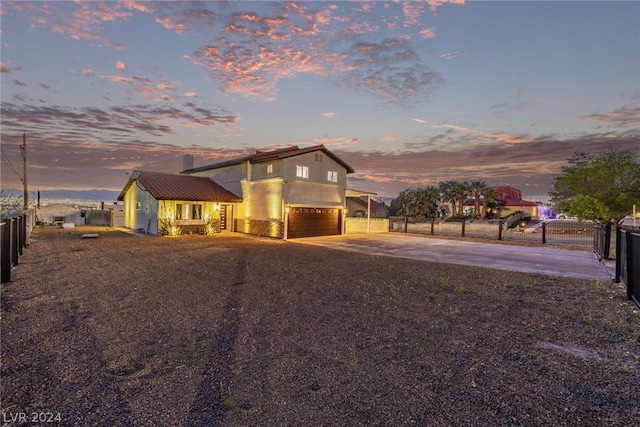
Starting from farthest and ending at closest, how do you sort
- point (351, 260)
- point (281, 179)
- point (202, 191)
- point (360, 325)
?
point (202, 191), point (281, 179), point (351, 260), point (360, 325)

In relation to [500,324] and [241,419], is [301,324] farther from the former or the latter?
[500,324]

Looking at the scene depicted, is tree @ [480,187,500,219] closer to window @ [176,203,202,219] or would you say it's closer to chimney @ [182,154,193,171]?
chimney @ [182,154,193,171]

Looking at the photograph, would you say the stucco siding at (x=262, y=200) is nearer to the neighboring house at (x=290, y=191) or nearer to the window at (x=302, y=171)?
the neighboring house at (x=290, y=191)

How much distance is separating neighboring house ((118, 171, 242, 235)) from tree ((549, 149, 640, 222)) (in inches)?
953

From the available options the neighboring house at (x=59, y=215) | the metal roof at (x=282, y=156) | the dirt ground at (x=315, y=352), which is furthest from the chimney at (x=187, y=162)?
the dirt ground at (x=315, y=352)

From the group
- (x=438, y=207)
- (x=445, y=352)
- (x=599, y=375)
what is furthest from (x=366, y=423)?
(x=438, y=207)

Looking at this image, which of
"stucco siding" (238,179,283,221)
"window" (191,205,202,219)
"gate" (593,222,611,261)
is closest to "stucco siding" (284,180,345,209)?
"stucco siding" (238,179,283,221)

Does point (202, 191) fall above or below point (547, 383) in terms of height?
above

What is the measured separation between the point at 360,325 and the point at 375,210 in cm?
4601

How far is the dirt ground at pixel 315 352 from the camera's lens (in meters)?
3.14

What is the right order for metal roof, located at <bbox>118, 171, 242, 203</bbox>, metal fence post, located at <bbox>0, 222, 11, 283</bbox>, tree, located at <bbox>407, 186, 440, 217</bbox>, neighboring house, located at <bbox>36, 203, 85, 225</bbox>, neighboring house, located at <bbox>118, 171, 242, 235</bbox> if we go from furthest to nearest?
tree, located at <bbox>407, 186, 440, 217</bbox>, neighboring house, located at <bbox>36, 203, 85, 225</bbox>, metal roof, located at <bbox>118, 171, 242, 203</bbox>, neighboring house, located at <bbox>118, 171, 242, 235</bbox>, metal fence post, located at <bbox>0, 222, 11, 283</bbox>

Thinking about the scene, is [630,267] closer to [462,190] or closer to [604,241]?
[604,241]

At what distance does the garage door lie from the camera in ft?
72.4

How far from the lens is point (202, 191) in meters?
23.8
